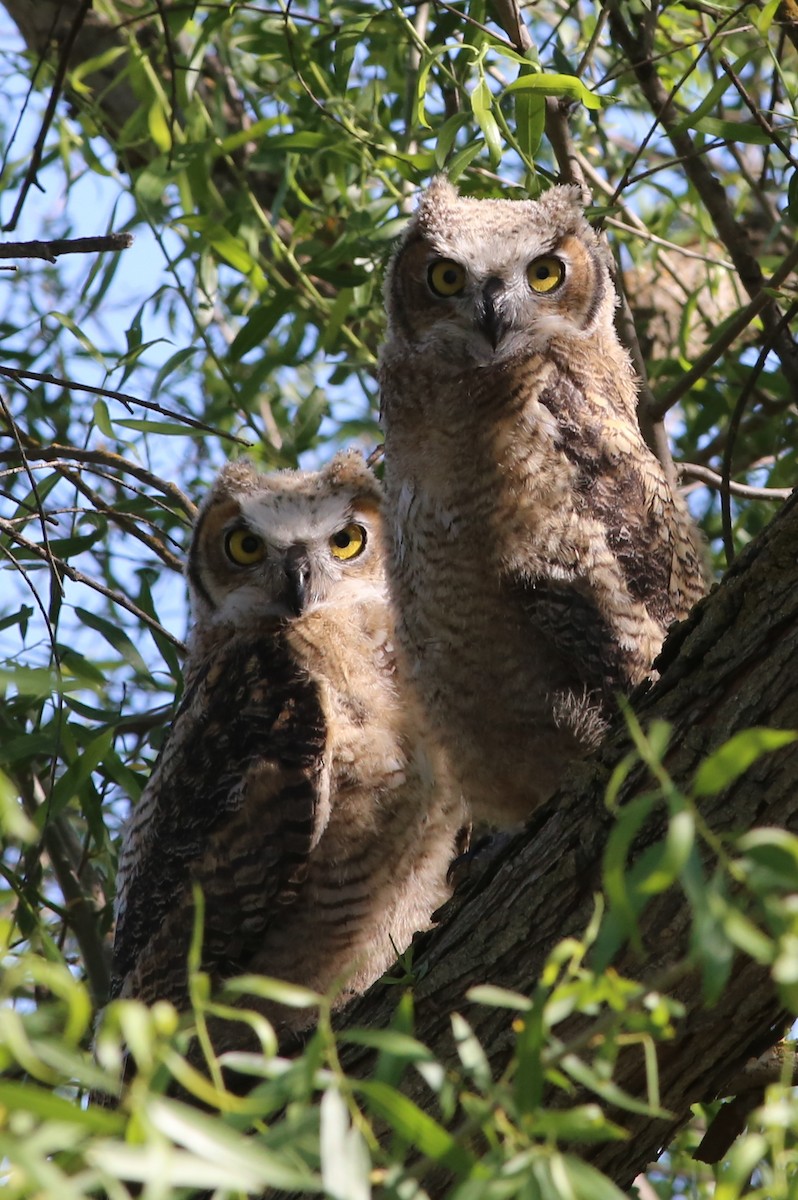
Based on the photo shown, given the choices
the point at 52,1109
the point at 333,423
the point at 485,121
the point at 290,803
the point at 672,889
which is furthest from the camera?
the point at 333,423

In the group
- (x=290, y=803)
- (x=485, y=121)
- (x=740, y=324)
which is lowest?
(x=290, y=803)

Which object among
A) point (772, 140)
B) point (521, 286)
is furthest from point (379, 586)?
point (772, 140)

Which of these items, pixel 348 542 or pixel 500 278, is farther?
pixel 348 542

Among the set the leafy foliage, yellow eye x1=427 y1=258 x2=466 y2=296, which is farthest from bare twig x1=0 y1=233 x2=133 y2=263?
yellow eye x1=427 y1=258 x2=466 y2=296

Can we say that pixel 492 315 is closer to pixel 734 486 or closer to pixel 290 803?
pixel 734 486

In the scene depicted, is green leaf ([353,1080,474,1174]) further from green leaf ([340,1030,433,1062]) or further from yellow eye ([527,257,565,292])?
yellow eye ([527,257,565,292])

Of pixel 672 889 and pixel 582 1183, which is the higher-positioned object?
pixel 672 889

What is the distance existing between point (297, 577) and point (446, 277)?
71 centimetres

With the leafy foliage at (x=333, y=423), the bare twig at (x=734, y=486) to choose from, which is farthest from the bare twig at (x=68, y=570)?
the bare twig at (x=734, y=486)

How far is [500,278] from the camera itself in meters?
2.81

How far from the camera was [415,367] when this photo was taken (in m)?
2.88

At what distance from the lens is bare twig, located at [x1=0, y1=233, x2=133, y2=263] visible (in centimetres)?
169

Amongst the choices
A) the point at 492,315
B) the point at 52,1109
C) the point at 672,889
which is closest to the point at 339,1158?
the point at 52,1109

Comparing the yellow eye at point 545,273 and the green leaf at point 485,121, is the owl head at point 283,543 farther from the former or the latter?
the green leaf at point 485,121
